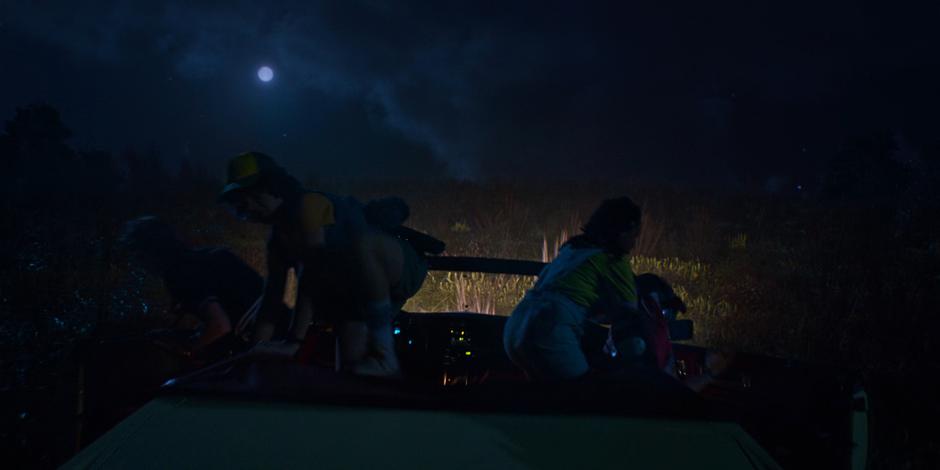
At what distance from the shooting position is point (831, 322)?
6875 mm

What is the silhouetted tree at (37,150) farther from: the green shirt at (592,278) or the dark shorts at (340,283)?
the green shirt at (592,278)

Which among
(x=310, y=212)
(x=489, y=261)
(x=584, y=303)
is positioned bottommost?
(x=584, y=303)

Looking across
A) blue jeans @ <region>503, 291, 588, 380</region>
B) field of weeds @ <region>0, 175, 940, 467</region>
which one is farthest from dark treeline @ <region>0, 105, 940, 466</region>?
blue jeans @ <region>503, 291, 588, 380</region>

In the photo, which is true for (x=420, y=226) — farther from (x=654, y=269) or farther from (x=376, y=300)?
(x=376, y=300)

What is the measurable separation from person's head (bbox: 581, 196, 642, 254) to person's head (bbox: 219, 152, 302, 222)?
5.95 ft

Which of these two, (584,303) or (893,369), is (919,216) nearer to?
(893,369)

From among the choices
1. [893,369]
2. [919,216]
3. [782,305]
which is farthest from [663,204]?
[893,369]

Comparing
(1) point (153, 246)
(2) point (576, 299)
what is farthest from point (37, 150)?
(2) point (576, 299)

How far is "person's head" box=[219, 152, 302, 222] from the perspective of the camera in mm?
3291

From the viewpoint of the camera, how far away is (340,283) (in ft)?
10.6

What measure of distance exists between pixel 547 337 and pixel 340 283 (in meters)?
1.29

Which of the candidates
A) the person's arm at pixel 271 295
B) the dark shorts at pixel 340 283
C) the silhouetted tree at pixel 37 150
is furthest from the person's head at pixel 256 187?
the silhouetted tree at pixel 37 150

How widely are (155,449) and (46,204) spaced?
13.2 m

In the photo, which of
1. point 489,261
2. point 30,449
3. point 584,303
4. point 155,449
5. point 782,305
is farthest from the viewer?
point 782,305
